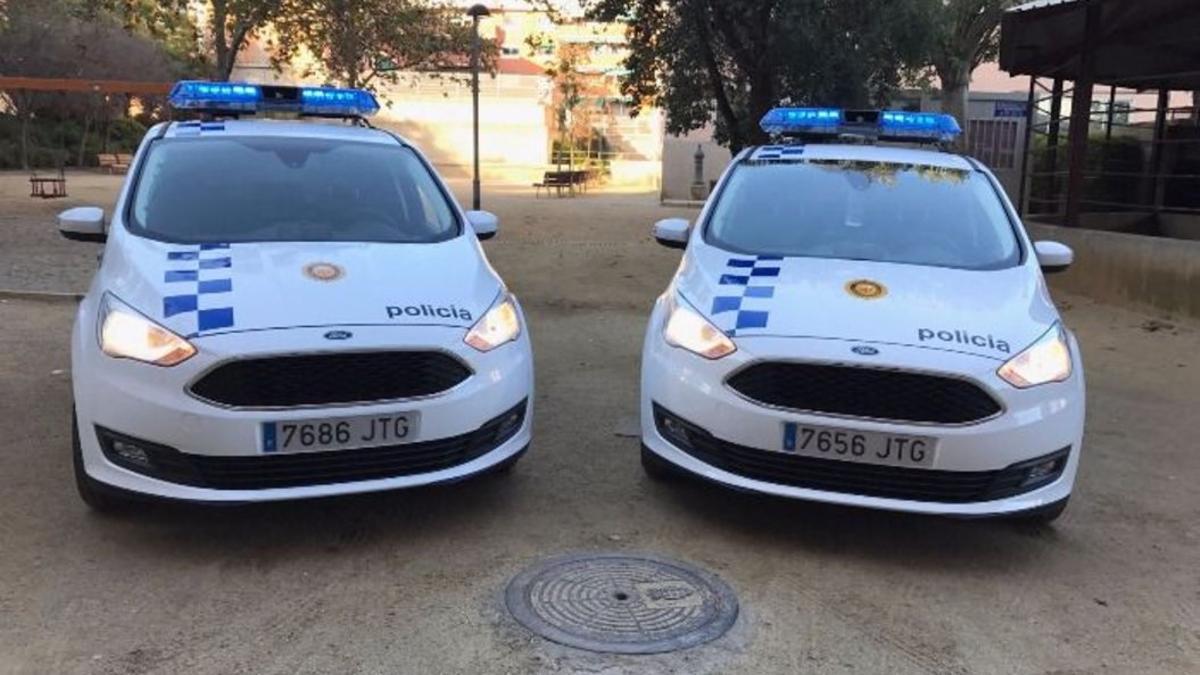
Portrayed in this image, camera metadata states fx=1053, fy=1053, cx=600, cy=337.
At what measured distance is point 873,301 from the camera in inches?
169

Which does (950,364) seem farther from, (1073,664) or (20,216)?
(20,216)

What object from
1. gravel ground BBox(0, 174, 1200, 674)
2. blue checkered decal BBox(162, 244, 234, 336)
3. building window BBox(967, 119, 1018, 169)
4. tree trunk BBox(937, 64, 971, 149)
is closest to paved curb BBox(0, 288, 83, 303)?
gravel ground BBox(0, 174, 1200, 674)

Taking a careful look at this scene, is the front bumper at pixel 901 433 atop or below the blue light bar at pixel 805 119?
below

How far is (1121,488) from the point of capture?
515 centimetres

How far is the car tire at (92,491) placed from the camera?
12.7 feet

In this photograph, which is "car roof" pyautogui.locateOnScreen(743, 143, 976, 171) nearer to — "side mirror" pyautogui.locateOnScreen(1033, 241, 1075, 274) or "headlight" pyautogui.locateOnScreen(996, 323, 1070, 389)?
"side mirror" pyautogui.locateOnScreen(1033, 241, 1075, 274)

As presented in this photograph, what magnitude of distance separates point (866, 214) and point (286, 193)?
2847 millimetres

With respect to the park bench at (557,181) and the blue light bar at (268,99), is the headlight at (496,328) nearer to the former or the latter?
the blue light bar at (268,99)

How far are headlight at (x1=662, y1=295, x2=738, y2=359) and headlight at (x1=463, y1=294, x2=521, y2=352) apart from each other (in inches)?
25.5

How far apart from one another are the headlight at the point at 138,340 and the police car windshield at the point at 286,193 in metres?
0.73

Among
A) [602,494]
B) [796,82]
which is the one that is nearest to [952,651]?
[602,494]

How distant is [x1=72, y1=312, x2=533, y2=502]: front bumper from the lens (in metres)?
3.69

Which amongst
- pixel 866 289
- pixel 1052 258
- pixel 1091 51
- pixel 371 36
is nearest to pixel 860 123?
pixel 1052 258

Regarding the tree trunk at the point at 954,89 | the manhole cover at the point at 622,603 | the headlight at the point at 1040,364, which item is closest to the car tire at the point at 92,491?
the manhole cover at the point at 622,603
